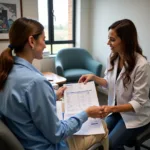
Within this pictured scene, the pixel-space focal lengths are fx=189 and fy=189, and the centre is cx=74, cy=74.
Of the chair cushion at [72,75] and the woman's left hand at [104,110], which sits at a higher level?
the woman's left hand at [104,110]

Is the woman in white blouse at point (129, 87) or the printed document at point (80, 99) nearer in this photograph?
the printed document at point (80, 99)

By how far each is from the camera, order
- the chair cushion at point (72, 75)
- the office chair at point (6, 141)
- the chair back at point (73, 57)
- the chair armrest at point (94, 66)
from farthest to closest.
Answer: the chair back at point (73, 57) < the chair armrest at point (94, 66) < the chair cushion at point (72, 75) < the office chair at point (6, 141)

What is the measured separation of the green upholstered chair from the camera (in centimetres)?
343

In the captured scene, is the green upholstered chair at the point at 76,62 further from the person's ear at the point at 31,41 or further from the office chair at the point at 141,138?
the person's ear at the point at 31,41

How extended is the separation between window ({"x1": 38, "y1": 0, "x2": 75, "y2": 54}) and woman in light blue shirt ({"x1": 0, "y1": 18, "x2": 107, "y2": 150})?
290cm

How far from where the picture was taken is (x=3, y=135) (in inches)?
29.0

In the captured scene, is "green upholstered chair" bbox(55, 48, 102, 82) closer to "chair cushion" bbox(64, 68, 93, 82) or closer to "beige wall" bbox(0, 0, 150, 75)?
"chair cushion" bbox(64, 68, 93, 82)

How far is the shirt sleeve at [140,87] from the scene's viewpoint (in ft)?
4.45

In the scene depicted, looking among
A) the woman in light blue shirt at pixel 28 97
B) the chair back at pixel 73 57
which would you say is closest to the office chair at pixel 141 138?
the woman in light blue shirt at pixel 28 97

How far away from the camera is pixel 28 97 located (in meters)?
0.82

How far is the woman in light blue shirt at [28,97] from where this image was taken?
823 mm

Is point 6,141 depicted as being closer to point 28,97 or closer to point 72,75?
point 28,97

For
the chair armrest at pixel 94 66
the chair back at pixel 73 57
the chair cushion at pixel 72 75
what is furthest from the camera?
the chair back at pixel 73 57

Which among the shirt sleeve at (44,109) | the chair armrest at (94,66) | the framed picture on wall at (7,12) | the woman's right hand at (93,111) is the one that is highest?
the framed picture on wall at (7,12)
